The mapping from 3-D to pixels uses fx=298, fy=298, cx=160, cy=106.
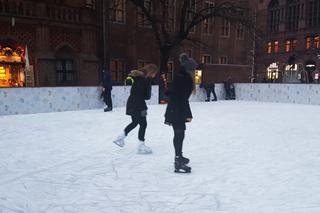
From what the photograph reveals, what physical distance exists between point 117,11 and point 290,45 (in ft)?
111

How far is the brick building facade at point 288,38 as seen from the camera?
41.8m

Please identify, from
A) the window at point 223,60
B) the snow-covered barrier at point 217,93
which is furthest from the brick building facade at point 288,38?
the snow-covered barrier at point 217,93

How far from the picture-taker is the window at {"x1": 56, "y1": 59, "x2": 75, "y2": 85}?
739 inches

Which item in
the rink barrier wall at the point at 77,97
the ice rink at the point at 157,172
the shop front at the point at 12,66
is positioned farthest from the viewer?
the shop front at the point at 12,66

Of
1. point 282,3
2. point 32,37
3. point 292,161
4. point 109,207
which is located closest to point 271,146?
point 292,161

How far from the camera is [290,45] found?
151 ft

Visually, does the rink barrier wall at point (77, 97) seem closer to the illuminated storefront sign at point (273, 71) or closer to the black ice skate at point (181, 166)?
the black ice skate at point (181, 166)

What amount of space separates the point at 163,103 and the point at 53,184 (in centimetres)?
1247

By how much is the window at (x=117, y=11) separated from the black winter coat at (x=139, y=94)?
1680cm

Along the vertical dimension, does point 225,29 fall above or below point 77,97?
above

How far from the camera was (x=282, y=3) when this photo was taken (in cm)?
4734

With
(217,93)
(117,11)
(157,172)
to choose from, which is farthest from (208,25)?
(157,172)

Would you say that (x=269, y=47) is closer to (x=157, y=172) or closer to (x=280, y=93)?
(x=280, y=93)

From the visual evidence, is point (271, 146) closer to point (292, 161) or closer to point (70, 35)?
point (292, 161)
